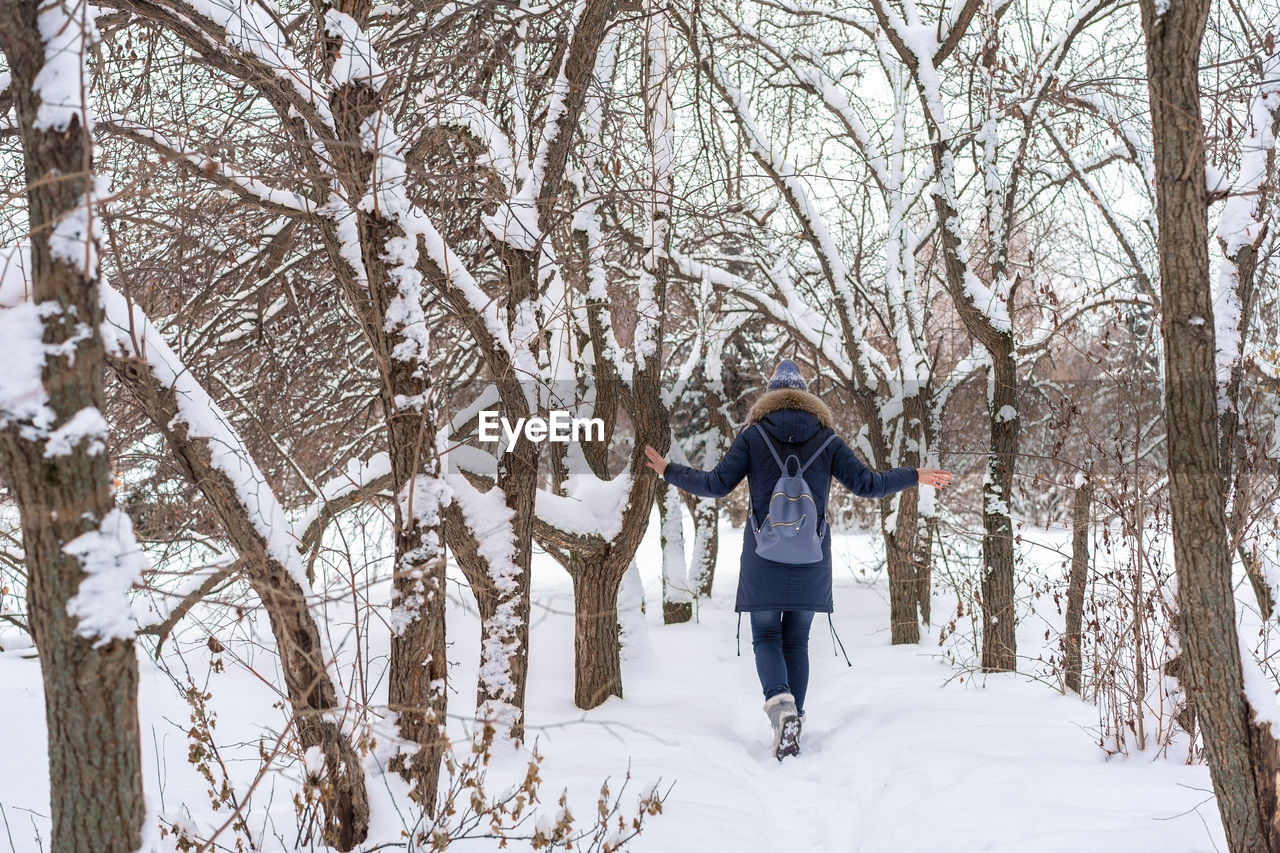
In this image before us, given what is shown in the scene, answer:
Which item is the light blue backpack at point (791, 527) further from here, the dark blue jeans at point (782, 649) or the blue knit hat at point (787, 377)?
the blue knit hat at point (787, 377)

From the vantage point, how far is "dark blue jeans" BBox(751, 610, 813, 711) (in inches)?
167

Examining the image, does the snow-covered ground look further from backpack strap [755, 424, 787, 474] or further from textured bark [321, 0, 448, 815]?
backpack strap [755, 424, 787, 474]

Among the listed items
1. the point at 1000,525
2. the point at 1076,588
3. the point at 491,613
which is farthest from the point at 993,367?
the point at 491,613

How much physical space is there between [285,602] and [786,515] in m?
2.33

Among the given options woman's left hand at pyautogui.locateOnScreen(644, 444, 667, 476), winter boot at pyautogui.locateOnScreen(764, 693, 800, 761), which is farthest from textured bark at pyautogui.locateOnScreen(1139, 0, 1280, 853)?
woman's left hand at pyautogui.locateOnScreen(644, 444, 667, 476)

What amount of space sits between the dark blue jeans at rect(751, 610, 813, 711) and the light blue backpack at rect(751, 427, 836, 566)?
28cm

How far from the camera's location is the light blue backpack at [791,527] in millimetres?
4227

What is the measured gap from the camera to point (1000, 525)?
19.1 ft

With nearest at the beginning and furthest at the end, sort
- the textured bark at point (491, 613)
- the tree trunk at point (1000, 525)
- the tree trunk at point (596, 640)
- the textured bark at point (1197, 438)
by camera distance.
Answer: the textured bark at point (1197, 438)
the textured bark at point (491, 613)
the tree trunk at point (596, 640)
the tree trunk at point (1000, 525)

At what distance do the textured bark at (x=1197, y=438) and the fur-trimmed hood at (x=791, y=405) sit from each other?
7.06 ft

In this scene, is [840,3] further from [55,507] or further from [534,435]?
[55,507]

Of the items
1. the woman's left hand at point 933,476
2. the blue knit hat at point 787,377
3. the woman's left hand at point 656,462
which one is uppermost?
the blue knit hat at point 787,377

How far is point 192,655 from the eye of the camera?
25.7ft

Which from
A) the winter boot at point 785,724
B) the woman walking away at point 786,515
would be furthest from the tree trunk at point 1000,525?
the winter boot at point 785,724
